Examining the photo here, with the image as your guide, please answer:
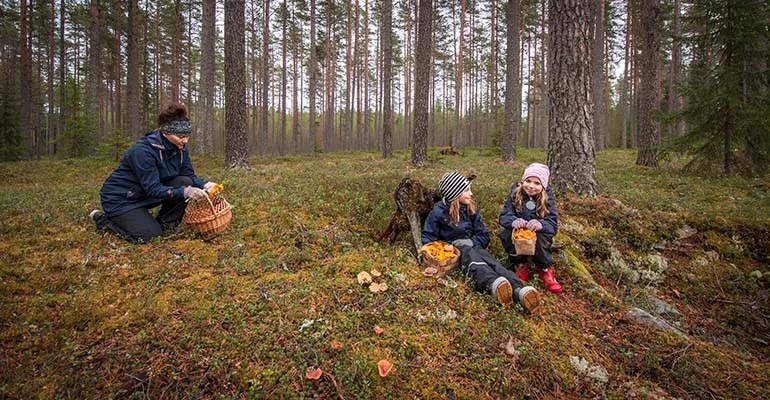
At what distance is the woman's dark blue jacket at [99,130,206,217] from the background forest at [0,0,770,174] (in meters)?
5.89

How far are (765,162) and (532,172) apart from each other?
8.96 metres

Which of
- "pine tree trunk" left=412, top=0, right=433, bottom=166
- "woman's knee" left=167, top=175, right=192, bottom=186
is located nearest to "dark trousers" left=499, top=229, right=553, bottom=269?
"woman's knee" left=167, top=175, right=192, bottom=186

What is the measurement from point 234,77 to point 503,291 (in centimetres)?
955

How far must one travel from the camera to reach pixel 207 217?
4.36 metres

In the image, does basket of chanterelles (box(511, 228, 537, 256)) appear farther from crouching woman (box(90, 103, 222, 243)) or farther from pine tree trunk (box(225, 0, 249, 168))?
pine tree trunk (box(225, 0, 249, 168))

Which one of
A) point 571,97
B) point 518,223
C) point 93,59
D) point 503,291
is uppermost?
point 93,59

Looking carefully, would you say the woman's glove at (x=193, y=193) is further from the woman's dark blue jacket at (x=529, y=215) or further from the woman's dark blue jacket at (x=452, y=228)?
the woman's dark blue jacket at (x=529, y=215)

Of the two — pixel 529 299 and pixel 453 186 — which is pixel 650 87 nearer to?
pixel 453 186

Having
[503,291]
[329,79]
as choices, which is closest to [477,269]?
[503,291]

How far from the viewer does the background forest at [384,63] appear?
29.6 feet

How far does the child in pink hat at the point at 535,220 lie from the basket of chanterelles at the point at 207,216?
3.52 meters

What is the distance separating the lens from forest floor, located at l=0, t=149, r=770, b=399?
2.49 meters

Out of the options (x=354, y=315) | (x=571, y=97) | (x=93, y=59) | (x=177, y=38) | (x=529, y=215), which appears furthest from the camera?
(x=177, y=38)

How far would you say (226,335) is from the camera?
109 inches
